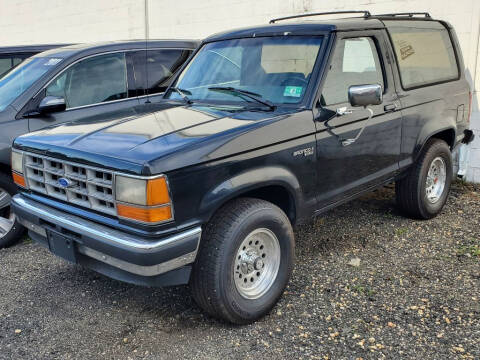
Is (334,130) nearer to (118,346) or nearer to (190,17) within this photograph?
(118,346)

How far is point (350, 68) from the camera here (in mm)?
4012

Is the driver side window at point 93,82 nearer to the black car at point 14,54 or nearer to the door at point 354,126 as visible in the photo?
the black car at point 14,54

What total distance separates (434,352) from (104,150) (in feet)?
7.62

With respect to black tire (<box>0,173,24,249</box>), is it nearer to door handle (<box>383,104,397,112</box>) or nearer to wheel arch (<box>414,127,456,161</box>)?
door handle (<box>383,104,397,112</box>)

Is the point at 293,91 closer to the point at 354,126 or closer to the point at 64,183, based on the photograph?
the point at 354,126

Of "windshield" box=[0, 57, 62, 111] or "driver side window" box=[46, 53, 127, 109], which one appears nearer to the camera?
"windshield" box=[0, 57, 62, 111]

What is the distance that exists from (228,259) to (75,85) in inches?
115

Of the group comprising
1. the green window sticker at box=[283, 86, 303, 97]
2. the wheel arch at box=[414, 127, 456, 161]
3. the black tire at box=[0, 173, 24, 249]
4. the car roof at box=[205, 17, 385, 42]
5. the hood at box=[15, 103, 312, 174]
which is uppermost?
the car roof at box=[205, 17, 385, 42]

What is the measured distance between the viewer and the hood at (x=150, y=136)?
286cm

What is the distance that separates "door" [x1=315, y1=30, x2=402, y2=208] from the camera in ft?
12.3

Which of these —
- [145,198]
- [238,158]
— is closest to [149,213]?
[145,198]

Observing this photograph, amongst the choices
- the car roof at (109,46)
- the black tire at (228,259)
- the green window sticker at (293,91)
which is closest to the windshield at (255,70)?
the green window sticker at (293,91)

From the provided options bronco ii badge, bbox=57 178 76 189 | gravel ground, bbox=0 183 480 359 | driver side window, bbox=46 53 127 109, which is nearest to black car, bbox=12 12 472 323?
bronco ii badge, bbox=57 178 76 189

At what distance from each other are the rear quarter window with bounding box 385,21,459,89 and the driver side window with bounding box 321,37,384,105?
0.32m
